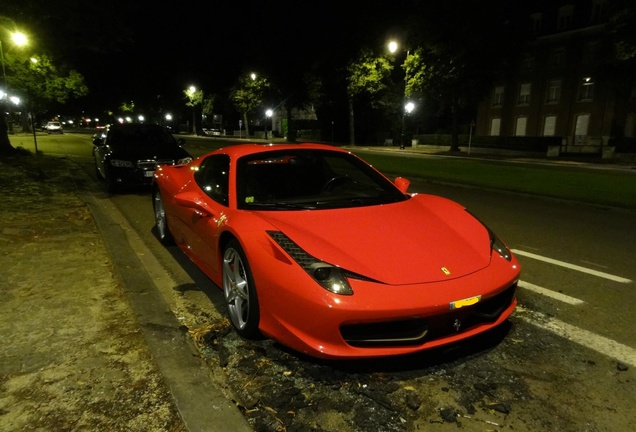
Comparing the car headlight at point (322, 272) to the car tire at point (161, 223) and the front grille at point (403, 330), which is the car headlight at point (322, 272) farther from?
the car tire at point (161, 223)

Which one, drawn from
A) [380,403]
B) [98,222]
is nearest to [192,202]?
[380,403]

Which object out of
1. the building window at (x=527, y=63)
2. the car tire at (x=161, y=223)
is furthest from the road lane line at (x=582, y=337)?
the building window at (x=527, y=63)

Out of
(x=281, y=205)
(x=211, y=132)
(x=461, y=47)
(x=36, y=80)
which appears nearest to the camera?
(x=281, y=205)

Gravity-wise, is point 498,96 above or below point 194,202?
above

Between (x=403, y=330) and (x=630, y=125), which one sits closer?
(x=403, y=330)

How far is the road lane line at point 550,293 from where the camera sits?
411 cm

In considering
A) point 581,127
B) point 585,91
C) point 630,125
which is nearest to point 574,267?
point 630,125

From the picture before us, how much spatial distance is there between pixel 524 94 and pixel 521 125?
295cm

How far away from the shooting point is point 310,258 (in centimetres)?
280

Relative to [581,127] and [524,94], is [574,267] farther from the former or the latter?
[524,94]

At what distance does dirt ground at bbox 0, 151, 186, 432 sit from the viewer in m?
2.45

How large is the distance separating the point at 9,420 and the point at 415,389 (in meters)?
2.26

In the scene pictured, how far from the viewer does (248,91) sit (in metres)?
54.3

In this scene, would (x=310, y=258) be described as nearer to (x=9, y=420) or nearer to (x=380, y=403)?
(x=380, y=403)
